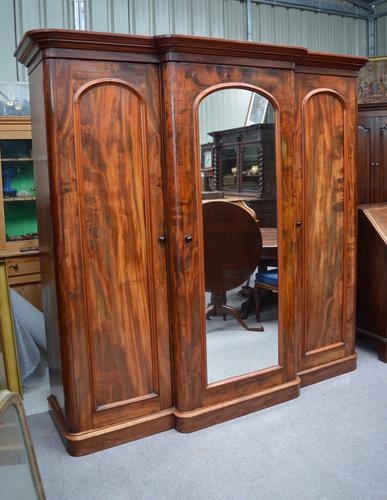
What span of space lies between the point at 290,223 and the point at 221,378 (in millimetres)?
952

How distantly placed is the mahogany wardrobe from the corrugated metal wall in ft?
12.0

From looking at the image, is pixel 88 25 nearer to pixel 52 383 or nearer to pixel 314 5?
pixel 314 5

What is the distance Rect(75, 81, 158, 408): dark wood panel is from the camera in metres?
2.43

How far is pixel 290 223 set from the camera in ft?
9.66

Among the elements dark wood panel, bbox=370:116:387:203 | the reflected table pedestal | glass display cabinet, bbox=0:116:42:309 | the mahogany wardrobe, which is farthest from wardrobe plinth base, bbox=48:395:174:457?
dark wood panel, bbox=370:116:387:203

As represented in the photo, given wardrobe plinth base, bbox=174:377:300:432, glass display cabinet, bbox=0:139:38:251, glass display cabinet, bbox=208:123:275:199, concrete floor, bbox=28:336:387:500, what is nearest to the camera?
concrete floor, bbox=28:336:387:500

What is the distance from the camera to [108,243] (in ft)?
8.29

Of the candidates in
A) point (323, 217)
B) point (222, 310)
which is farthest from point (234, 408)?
point (323, 217)

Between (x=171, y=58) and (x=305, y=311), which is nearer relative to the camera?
(x=171, y=58)

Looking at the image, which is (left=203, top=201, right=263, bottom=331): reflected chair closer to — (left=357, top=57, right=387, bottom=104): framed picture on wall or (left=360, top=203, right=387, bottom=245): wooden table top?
(left=360, top=203, right=387, bottom=245): wooden table top

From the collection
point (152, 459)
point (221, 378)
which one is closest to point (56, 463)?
point (152, 459)

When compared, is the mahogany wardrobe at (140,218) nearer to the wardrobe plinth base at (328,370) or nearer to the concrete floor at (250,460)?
the concrete floor at (250,460)

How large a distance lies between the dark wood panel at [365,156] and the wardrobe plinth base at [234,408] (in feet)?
7.73

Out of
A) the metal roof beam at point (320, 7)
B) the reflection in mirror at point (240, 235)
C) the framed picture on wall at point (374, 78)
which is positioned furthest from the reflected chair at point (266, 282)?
the metal roof beam at point (320, 7)
